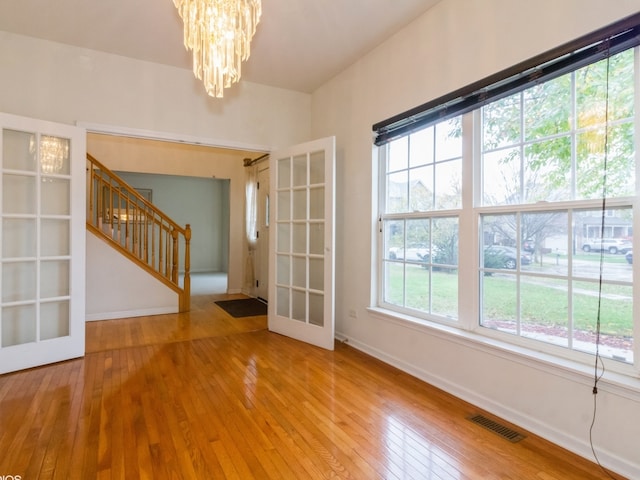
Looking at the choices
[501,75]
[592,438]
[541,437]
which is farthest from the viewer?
[501,75]

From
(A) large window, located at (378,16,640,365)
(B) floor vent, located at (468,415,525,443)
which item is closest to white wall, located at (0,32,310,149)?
(A) large window, located at (378,16,640,365)

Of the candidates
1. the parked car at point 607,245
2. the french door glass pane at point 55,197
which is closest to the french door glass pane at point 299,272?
the french door glass pane at point 55,197

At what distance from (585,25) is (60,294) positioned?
165 inches

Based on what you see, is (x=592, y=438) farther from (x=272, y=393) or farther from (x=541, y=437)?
(x=272, y=393)

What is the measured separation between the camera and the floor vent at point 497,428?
6.40 ft

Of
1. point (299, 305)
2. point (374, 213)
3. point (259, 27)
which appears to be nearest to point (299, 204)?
point (374, 213)

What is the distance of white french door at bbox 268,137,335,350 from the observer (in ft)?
11.3

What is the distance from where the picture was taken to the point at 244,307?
5.30m

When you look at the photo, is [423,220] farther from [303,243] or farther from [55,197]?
[55,197]

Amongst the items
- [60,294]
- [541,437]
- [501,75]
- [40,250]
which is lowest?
[541,437]

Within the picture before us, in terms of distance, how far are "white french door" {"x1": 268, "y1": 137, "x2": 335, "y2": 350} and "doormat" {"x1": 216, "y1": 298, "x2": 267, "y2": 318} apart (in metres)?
0.99

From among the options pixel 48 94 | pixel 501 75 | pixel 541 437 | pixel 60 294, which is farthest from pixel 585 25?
pixel 60 294

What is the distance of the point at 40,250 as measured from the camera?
2.97 m

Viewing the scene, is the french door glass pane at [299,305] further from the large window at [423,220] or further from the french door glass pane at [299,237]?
the large window at [423,220]
